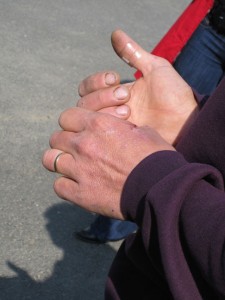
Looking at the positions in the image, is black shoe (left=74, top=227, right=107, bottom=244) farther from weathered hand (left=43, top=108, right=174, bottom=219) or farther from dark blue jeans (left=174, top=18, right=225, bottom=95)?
weathered hand (left=43, top=108, right=174, bottom=219)

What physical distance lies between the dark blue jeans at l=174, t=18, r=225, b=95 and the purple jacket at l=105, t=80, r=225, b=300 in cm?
158

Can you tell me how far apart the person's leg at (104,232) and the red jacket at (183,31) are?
0.90 metres

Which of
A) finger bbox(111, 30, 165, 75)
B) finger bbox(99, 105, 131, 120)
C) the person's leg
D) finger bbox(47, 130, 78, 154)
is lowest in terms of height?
the person's leg

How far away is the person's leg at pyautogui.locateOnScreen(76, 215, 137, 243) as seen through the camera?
9.41 feet

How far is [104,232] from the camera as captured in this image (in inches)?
113

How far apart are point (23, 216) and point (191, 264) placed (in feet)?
6.76

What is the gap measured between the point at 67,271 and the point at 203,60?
4.07 ft

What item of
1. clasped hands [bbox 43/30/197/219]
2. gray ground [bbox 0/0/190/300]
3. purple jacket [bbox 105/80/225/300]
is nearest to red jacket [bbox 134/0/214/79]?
gray ground [bbox 0/0/190/300]

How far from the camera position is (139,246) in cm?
113

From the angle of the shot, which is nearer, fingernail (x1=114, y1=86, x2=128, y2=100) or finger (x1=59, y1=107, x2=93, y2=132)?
finger (x1=59, y1=107, x2=93, y2=132)

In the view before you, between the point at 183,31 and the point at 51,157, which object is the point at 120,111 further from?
the point at 183,31

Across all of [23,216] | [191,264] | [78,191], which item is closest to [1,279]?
[23,216]

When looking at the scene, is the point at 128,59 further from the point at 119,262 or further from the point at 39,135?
the point at 39,135

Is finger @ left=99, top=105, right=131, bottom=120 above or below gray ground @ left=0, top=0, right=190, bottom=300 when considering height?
above
